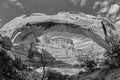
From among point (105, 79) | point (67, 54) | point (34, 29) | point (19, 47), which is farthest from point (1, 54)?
point (34, 29)

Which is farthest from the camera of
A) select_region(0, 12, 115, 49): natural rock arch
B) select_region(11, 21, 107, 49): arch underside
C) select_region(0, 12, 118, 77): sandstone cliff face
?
select_region(0, 12, 115, 49): natural rock arch

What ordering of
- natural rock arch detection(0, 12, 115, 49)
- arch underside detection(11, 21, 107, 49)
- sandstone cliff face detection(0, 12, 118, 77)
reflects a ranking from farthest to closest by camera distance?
natural rock arch detection(0, 12, 115, 49), arch underside detection(11, 21, 107, 49), sandstone cliff face detection(0, 12, 118, 77)

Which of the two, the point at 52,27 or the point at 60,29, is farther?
the point at 60,29

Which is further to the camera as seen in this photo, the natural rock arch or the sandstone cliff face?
the natural rock arch

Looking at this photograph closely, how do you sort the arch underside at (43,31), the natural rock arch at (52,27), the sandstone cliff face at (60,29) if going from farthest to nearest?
the natural rock arch at (52,27)
the arch underside at (43,31)
the sandstone cliff face at (60,29)

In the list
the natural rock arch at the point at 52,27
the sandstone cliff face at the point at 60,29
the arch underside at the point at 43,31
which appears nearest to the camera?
the sandstone cliff face at the point at 60,29

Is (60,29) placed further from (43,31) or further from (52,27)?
(43,31)

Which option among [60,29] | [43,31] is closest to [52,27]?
[60,29]

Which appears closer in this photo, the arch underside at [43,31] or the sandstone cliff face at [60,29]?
the sandstone cliff face at [60,29]
